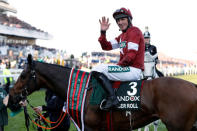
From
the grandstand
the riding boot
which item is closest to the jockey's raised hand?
the riding boot

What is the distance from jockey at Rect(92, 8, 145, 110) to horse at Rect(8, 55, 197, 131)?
0.27 metres

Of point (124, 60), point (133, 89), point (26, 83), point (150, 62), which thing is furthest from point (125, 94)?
point (150, 62)

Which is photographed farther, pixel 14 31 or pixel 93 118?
pixel 14 31

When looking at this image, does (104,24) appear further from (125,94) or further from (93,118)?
(93,118)

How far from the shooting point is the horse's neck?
11.9ft

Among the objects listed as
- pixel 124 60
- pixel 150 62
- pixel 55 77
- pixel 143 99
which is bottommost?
pixel 143 99

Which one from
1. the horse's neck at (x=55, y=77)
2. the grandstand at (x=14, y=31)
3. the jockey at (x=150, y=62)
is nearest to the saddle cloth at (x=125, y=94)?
the horse's neck at (x=55, y=77)

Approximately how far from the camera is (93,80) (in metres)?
3.45

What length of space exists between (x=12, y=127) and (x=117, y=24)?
4.88 meters

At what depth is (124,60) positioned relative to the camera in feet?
11.0

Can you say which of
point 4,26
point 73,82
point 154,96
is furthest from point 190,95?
point 4,26

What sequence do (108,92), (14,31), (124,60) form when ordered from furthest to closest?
1. (14,31)
2. (124,60)
3. (108,92)

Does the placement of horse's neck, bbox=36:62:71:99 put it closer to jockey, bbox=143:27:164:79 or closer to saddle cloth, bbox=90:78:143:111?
saddle cloth, bbox=90:78:143:111

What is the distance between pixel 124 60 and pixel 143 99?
2.11 feet
